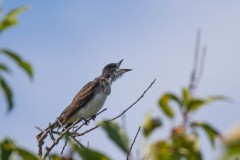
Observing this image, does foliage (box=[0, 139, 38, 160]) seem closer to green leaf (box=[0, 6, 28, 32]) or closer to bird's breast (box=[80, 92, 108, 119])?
green leaf (box=[0, 6, 28, 32])

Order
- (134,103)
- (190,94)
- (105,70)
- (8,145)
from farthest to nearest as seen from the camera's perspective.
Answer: (105,70) → (134,103) → (8,145) → (190,94)

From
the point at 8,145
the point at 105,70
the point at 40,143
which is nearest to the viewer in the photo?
the point at 8,145

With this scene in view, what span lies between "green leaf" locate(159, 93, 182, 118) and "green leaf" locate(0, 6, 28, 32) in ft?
2.15

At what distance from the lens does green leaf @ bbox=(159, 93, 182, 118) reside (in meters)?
Answer: 1.91

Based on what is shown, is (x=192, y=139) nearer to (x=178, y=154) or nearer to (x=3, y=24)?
(x=178, y=154)

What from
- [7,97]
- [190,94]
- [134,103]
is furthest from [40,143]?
[190,94]

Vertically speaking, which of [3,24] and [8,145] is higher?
[3,24]

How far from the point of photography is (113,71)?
53.8ft

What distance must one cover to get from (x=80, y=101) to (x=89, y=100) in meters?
0.32

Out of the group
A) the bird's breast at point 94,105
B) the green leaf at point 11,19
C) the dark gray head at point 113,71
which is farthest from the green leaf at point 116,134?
the dark gray head at point 113,71

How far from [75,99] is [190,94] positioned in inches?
547

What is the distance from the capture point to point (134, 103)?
4.59 m

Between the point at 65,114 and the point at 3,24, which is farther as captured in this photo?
the point at 65,114

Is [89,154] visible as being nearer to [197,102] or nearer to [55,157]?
[197,102]
